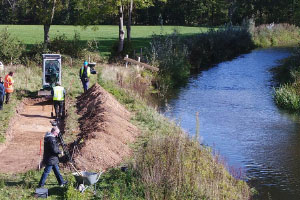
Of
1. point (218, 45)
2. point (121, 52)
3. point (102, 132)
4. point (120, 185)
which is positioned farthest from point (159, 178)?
point (218, 45)

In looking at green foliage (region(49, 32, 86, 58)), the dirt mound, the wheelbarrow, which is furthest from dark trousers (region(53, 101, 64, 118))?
green foliage (region(49, 32, 86, 58))

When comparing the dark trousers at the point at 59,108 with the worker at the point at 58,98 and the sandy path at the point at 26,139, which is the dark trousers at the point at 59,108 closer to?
the worker at the point at 58,98

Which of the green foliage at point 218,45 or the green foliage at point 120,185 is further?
the green foliage at point 218,45

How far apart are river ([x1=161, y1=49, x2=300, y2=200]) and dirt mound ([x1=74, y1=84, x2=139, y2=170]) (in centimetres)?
309

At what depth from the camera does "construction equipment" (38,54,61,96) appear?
27.8 meters

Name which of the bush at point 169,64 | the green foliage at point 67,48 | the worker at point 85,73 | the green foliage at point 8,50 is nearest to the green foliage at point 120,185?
the worker at point 85,73

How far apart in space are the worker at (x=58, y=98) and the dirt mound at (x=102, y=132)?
966 millimetres

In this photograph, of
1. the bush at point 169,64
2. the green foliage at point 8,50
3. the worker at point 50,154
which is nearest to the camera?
the worker at point 50,154

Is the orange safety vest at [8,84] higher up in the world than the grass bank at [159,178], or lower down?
higher up

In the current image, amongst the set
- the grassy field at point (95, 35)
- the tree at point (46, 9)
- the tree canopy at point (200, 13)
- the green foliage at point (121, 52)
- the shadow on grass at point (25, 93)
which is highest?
the tree canopy at point (200, 13)

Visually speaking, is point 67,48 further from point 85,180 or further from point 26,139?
point 85,180

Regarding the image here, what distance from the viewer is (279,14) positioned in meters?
91.6

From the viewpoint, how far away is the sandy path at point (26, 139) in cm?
1743

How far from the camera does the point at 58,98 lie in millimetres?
24016
